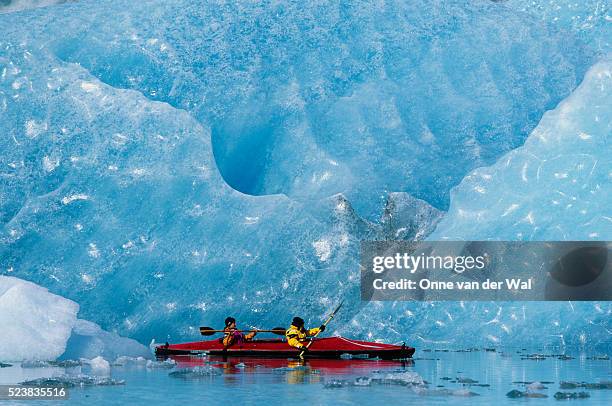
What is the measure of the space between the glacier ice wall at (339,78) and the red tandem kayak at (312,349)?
4207 millimetres

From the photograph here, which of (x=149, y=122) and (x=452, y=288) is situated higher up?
(x=149, y=122)

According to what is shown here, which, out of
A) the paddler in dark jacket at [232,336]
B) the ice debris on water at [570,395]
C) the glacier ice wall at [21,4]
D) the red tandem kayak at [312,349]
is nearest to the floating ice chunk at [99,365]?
the red tandem kayak at [312,349]

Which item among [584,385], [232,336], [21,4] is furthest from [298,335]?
[21,4]

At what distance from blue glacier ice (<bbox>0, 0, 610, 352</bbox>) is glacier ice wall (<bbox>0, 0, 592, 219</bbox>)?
4 centimetres

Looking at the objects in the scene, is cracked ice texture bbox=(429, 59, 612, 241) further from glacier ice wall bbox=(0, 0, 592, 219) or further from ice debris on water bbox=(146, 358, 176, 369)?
ice debris on water bbox=(146, 358, 176, 369)

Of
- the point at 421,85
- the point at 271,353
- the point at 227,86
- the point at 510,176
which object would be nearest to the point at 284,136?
the point at 227,86

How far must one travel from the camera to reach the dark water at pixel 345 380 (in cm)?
1059

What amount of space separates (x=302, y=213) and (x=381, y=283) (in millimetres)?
1976

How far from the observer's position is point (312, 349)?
15.3 metres

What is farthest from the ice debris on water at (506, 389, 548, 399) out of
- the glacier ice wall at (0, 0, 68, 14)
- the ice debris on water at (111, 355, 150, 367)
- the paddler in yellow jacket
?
the glacier ice wall at (0, 0, 68, 14)

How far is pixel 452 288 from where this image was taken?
18328 millimetres

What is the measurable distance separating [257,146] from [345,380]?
29.6ft

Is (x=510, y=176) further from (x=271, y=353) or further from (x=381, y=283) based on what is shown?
(x=271, y=353)

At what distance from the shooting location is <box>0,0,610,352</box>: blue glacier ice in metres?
18.3
